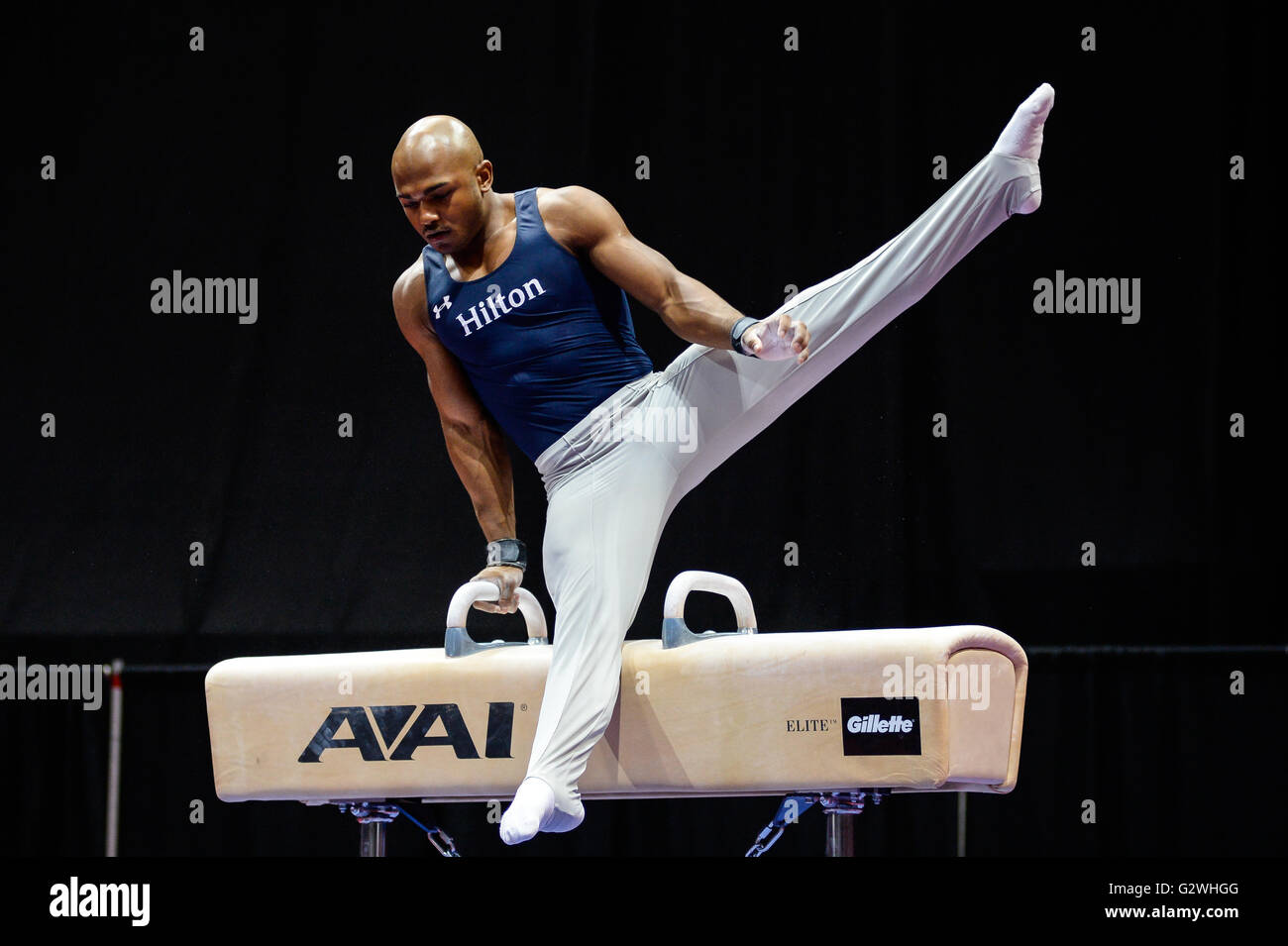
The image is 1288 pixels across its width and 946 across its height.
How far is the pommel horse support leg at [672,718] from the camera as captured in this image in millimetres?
3062

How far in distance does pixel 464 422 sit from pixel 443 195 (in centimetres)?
62

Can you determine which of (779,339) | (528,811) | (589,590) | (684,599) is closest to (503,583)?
(589,590)

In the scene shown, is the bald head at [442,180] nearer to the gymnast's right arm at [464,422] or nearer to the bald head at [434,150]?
the bald head at [434,150]

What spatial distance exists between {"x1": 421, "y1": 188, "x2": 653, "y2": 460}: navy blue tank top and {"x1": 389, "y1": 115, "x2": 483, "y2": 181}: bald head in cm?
22

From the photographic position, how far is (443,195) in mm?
3428

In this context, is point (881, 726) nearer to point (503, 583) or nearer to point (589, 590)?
point (589, 590)

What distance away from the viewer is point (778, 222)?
5.63 metres

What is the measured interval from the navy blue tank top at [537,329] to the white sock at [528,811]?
937 millimetres

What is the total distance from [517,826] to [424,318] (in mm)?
1404
